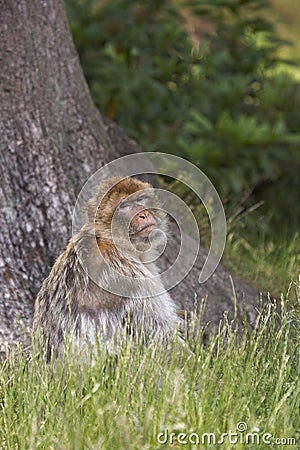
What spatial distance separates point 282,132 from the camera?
694 cm

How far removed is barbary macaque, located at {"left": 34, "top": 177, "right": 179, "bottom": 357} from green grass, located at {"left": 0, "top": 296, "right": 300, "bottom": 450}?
205mm

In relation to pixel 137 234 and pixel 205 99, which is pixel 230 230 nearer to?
pixel 205 99

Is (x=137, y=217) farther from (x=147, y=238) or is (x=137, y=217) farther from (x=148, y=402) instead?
(x=148, y=402)

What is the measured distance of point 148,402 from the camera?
3.18 m

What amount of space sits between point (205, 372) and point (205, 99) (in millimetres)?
4291

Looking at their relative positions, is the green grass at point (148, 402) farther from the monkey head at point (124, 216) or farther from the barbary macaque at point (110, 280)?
the monkey head at point (124, 216)

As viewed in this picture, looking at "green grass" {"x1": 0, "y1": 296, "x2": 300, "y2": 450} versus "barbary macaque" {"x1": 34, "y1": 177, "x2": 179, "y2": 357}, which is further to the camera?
"barbary macaque" {"x1": 34, "y1": 177, "x2": 179, "y2": 357}

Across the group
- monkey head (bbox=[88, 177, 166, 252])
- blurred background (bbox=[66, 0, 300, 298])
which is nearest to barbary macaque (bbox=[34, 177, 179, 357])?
monkey head (bbox=[88, 177, 166, 252])

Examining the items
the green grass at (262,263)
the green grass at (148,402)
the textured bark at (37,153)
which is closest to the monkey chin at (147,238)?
the green grass at (148,402)

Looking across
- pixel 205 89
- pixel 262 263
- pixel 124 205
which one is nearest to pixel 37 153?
pixel 124 205

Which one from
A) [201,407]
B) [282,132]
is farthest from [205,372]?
[282,132]

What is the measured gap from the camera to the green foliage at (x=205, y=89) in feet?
22.4

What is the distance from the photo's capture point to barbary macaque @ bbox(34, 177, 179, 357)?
145 inches

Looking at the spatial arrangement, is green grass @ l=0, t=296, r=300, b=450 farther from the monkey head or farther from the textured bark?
the textured bark
